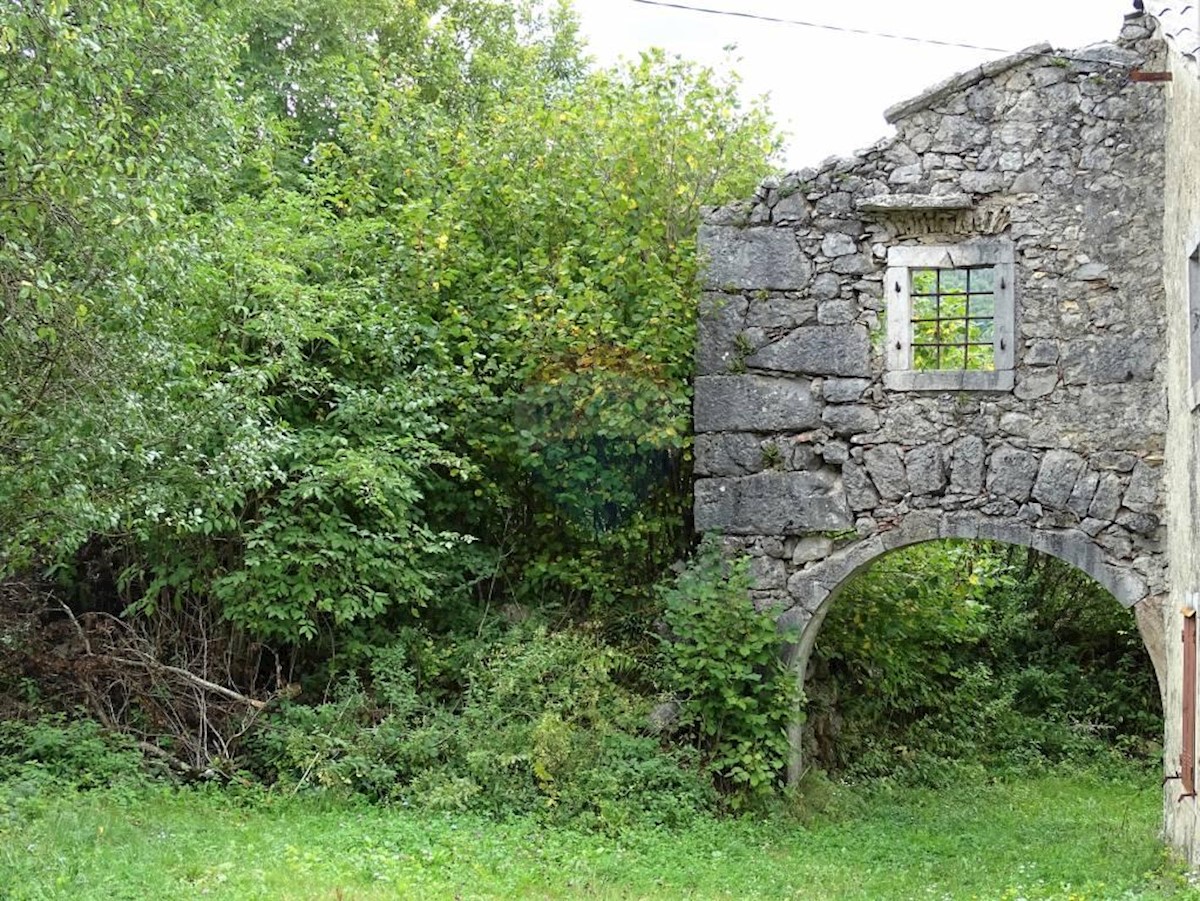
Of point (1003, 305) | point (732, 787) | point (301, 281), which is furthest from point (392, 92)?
point (732, 787)

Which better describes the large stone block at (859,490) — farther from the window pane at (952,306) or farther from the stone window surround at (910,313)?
the window pane at (952,306)

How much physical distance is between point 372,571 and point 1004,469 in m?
4.22

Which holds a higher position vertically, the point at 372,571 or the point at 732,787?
the point at 372,571

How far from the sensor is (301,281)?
10.7 m

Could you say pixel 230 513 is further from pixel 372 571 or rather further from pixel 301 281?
pixel 301 281

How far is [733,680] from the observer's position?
9.36 meters

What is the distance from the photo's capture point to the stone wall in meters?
9.13

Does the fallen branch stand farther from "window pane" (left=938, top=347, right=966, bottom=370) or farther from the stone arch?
"window pane" (left=938, top=347, right=966, bottom=370)

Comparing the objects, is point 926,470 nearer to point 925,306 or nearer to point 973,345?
point 973,345

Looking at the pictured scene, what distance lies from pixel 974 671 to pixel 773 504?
4761 millimetres

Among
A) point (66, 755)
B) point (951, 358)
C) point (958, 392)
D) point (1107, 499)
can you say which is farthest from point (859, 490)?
point (66, 755)

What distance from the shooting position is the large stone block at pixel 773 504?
960 cm

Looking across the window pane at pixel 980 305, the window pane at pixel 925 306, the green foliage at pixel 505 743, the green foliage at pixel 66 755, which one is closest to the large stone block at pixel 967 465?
the green foliage at pixel 505 743

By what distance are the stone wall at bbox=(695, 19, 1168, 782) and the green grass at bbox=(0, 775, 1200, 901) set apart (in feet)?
4.99
